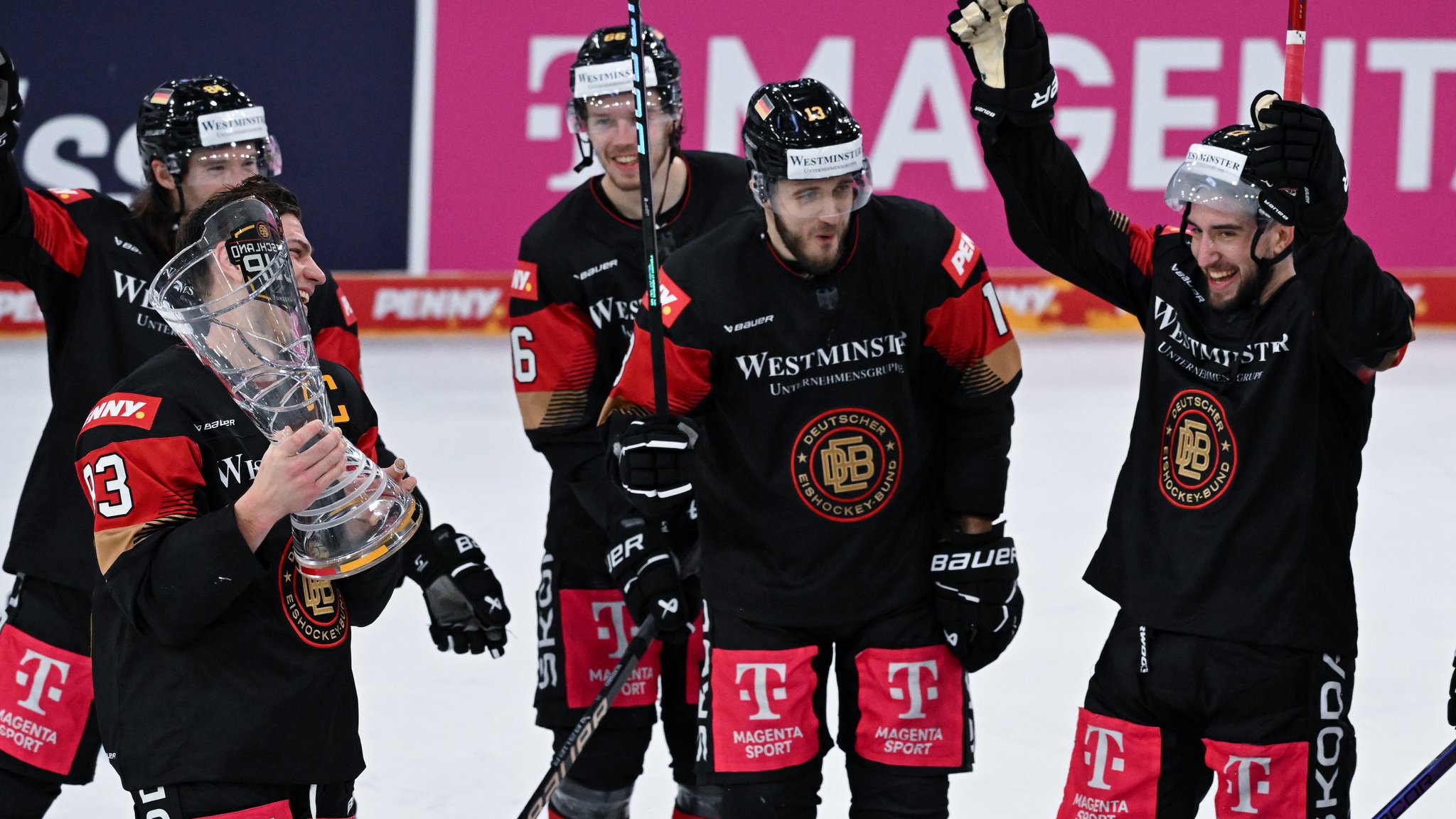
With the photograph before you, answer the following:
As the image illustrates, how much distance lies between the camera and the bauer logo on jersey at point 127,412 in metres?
2.69

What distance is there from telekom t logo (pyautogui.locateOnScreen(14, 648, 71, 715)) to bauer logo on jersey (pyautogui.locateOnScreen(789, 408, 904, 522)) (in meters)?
1.45

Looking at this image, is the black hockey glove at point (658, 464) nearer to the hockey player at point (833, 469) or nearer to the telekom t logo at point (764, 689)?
the hockey player at point (833, 469)

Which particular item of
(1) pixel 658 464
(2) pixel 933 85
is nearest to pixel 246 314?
(1) pixel 658 464

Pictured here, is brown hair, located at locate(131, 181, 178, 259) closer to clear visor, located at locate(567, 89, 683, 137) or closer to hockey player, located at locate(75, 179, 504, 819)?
clear visor, located at locate(567, 89, 683, 137)

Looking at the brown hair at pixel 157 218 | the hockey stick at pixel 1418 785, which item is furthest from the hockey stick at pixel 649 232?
the hockey stick at pixel 1418 785

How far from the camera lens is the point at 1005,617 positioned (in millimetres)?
3537

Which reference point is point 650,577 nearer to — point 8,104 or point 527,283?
point 527,283

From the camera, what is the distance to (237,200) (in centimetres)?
279

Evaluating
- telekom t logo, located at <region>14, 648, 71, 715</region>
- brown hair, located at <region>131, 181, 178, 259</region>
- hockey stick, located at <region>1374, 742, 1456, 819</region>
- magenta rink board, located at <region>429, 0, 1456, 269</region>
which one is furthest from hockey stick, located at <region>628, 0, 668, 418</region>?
magenta rink board, located at <region>429, 0, 1456, 269</region>

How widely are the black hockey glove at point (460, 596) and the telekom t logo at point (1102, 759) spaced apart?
1162mm

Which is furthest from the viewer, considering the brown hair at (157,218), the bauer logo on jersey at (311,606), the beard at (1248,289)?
the brown hair at (157,218)

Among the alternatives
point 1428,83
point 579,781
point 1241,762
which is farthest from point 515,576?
point 1428,83

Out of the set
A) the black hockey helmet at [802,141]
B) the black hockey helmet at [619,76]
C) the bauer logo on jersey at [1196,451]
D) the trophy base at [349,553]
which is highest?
the black hockey helmet at [619,76]

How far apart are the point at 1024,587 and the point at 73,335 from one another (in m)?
3.04
